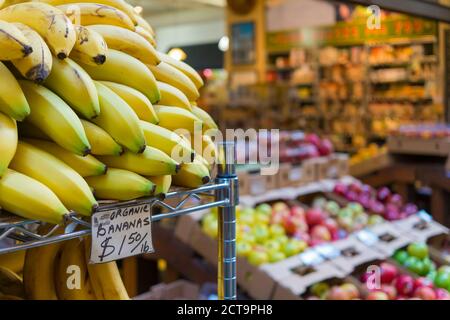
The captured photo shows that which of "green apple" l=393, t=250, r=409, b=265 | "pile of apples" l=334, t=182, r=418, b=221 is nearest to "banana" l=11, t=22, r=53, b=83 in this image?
"green apple" l=393, t=250, r=409, b=265

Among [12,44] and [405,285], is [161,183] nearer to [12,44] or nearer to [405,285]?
[12,44]

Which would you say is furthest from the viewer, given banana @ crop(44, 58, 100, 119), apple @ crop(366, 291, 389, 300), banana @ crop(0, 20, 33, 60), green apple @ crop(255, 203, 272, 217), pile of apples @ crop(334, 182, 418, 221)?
pile of apples @ crop(334, 182, 418, 221)

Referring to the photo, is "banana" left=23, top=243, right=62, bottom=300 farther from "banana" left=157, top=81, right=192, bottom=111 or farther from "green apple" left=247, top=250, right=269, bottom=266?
"green apple" left=247, top=250, right=269, bottom=266

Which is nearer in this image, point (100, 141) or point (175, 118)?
point (100, 141)

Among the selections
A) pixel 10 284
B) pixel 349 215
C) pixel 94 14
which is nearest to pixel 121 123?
pixel 94 14

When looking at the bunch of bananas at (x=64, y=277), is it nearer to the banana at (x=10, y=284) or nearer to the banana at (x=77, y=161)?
the banana at (x=10, y=284)

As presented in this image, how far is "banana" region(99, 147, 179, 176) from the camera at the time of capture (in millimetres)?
1120

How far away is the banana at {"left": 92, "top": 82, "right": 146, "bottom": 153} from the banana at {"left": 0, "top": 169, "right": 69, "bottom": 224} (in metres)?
0.18

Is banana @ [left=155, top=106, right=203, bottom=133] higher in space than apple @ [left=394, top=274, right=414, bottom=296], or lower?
higher

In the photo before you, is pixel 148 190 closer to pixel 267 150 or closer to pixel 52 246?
pixel 52 246

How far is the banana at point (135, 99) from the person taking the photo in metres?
1.17

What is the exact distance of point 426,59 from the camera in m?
8.64

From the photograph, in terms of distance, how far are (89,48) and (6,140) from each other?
23 centimetres

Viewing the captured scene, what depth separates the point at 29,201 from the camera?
94 centimetres
